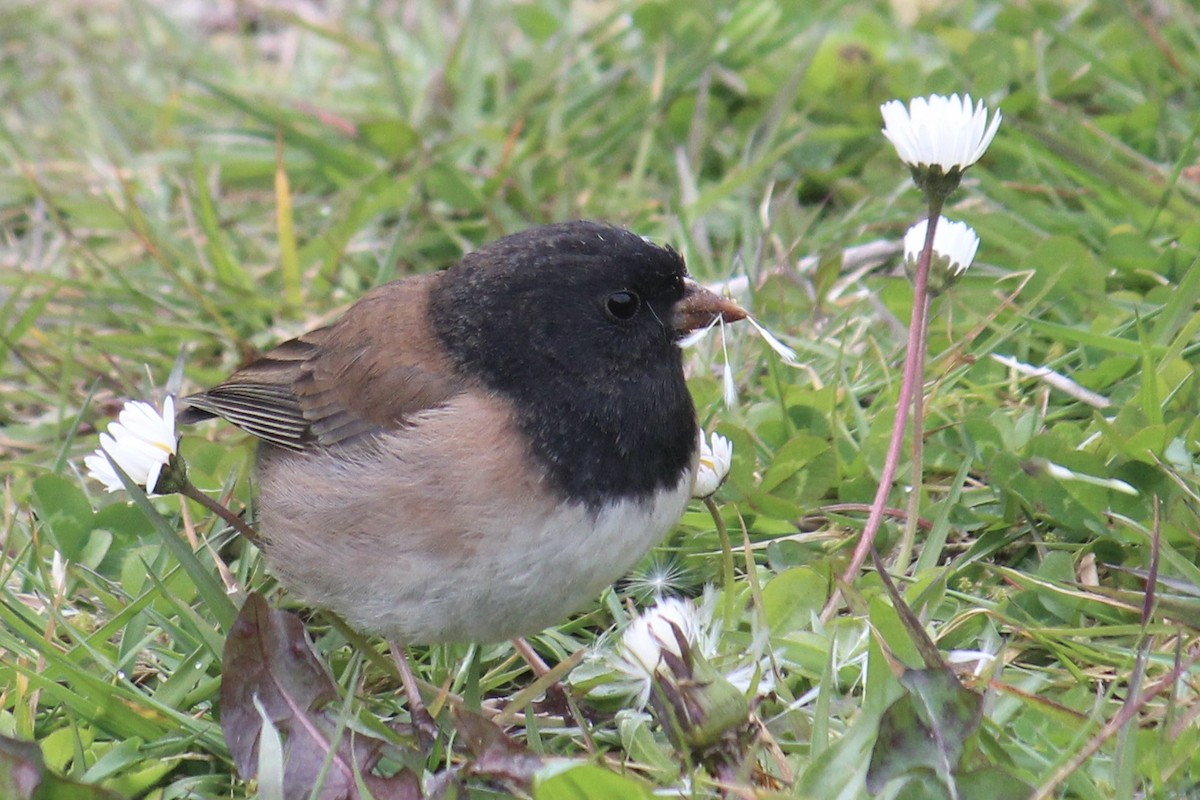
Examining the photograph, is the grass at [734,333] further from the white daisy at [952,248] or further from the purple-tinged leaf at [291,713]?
the white daisy at [952,248]

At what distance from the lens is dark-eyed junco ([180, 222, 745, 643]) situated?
7.23ft

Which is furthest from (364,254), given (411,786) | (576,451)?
(411,786)

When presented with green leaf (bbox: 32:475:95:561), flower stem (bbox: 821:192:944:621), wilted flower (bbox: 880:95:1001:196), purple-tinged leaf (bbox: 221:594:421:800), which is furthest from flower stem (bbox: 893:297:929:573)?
green leaf (bbox: 32:475:95:561)

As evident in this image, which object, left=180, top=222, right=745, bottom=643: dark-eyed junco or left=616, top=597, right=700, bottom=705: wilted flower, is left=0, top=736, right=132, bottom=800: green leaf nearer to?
left=180, top=222, right=745, bottom=643: dark-eyed junco

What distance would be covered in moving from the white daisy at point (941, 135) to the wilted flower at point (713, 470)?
597mm

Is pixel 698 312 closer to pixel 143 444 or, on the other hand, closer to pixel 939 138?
pixel 939 138

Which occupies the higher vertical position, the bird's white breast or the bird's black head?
the bird's black head

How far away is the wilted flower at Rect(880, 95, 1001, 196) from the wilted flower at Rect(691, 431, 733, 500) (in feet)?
1.91

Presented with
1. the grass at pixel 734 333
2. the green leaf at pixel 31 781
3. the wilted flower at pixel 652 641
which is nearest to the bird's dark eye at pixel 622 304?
the grass at pixel 734 333

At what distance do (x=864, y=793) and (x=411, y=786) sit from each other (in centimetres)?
69

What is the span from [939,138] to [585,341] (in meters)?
0.70

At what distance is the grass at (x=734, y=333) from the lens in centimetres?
223

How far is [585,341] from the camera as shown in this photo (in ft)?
7.89

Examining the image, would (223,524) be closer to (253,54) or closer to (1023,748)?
(1023,748)
